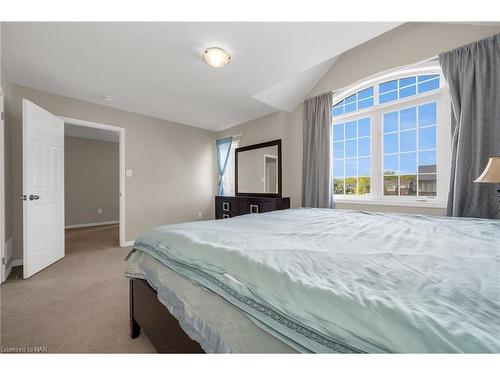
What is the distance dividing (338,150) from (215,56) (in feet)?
6.82

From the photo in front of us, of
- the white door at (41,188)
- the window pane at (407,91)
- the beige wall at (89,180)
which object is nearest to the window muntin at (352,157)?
the window pane at (407,91)

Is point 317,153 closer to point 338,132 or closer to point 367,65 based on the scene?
point 338,132

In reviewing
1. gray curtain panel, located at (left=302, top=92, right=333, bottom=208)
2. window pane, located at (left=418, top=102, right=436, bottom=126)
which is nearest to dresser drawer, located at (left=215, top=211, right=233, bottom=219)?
gray curtain panel, located at (left=302, top=92, right=333, bottom=208)

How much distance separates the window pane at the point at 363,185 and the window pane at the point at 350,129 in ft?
2.01

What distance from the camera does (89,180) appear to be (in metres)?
5.49

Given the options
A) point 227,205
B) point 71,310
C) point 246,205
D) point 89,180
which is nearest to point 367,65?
point 246,205

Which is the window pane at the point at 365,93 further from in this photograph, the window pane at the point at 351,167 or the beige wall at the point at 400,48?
the window pane at the point at 351,167

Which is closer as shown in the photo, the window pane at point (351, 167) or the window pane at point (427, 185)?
the window pane at point (427, 185)

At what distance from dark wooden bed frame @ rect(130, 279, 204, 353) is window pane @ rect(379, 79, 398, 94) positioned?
3223 millimetres

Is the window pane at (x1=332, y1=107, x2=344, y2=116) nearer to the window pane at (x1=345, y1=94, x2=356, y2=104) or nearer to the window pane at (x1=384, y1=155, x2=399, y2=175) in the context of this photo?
the window pane at (x1=345, y1=94, x2=356, y2=104)

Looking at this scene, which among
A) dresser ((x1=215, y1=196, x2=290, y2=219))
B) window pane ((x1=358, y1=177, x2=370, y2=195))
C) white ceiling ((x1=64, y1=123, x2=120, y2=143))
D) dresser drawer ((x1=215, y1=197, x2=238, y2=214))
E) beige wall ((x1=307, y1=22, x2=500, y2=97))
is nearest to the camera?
beige wall ((x1=307, y1=22, x2=500, y2=97))

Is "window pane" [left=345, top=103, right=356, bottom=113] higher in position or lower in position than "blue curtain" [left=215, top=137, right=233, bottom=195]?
higher

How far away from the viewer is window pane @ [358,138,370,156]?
2.83m

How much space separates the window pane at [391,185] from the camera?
8.43 ft
